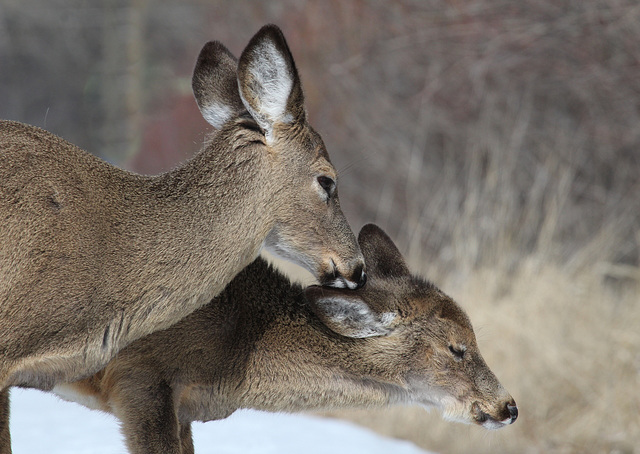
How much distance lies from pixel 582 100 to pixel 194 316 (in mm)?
8605

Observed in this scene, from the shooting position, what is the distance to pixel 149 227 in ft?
16.9

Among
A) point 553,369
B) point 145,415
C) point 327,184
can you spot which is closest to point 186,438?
point 145,415

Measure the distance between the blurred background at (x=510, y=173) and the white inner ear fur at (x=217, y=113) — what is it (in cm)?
88

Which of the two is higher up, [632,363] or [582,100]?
[582,100]

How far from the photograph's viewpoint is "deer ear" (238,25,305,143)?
5.16m

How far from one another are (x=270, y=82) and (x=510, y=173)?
8.51 meters

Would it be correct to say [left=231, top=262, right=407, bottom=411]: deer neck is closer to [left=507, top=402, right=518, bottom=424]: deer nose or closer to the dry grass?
[left=507, top=402, right=518, bottom=424]: deer nose

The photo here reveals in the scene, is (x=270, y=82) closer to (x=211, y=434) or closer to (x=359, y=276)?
Answer: (x=359, y=276)

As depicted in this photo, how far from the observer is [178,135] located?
28.0 m

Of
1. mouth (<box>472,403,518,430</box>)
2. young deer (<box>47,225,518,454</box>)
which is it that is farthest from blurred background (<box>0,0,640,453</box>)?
mouth (<box>472,403,518,430</box>)

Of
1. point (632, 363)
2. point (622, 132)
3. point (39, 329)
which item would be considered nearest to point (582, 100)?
point (622, 132)

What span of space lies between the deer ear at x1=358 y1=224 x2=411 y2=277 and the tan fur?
1.86ft

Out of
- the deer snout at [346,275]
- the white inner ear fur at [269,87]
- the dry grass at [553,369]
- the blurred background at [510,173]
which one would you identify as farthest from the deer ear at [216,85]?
the dry grass at [553,369]

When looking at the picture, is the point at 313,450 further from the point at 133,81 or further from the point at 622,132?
the point at 133,81
